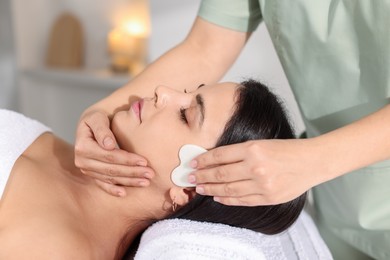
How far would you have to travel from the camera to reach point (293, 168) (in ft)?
2.98

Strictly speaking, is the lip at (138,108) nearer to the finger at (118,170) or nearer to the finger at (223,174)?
the finger at (118,170)

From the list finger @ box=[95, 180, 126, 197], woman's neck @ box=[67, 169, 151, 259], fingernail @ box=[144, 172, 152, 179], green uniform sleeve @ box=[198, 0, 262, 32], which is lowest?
woman's neck @ box=[67, 169, 151, 259]

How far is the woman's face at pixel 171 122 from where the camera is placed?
1.20 meters

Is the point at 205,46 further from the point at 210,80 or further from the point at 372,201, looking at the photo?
the point at 372,201

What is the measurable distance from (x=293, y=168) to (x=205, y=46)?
A: 2.06 feet

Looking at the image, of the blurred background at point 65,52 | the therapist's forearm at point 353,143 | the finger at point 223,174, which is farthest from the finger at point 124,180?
the blurred background at point 65,52

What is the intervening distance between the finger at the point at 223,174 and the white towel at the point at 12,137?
0.47 metres

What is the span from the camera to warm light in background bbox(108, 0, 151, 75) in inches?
114

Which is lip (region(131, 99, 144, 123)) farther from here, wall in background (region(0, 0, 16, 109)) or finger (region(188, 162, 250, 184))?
wall in background (region(0, 0, 16, 109))

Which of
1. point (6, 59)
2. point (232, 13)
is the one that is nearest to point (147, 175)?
point (232, 13)

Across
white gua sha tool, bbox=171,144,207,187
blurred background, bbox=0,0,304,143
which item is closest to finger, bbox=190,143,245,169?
white gua sha tool, bbox=171,144,207,187

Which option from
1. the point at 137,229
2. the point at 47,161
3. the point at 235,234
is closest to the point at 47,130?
the point at 47,161

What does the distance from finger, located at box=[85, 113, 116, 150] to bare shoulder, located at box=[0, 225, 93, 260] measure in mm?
201

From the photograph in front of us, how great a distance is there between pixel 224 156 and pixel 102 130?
39 centimetres
